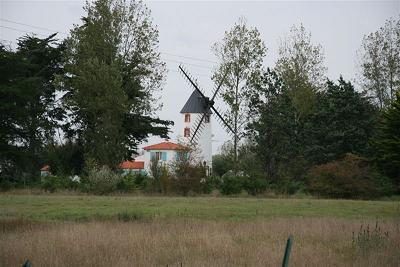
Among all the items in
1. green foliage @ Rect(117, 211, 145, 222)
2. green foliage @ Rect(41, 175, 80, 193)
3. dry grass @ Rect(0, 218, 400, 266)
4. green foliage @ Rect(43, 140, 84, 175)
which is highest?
green foliage @ Rect(43, 140, 84, 175)

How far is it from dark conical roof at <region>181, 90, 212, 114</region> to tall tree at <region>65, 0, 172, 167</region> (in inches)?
276

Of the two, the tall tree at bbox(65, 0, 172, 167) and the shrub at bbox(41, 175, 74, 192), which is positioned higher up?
the tall tree at bbox(65, 0, 172, 167)

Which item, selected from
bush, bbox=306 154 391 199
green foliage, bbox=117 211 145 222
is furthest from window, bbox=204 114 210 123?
green foliage, bbox=117 211 145 222

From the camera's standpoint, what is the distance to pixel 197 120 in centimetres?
4981

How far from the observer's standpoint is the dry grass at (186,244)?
9625 millimetres

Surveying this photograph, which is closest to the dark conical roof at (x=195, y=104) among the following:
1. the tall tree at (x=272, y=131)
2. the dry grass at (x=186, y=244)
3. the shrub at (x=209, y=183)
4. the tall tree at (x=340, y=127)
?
the tall tree at (x=272, y=131)

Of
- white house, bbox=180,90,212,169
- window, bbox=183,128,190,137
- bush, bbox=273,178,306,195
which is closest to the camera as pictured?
bush, bbox=273,178,306,195

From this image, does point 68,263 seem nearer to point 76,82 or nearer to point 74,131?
point 76,82

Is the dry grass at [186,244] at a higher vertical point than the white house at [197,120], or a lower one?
lower

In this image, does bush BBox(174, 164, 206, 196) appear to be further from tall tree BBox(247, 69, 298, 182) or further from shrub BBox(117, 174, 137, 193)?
tall tree BBox(247, 69, 298, 182)

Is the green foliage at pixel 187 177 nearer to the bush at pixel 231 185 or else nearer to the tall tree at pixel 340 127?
the bush at pixel 231 185

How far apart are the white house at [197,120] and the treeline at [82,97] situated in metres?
3.45

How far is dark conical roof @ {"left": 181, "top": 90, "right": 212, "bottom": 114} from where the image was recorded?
4920 cm

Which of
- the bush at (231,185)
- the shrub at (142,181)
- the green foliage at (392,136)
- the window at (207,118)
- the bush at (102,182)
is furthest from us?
the window at (207,118)
